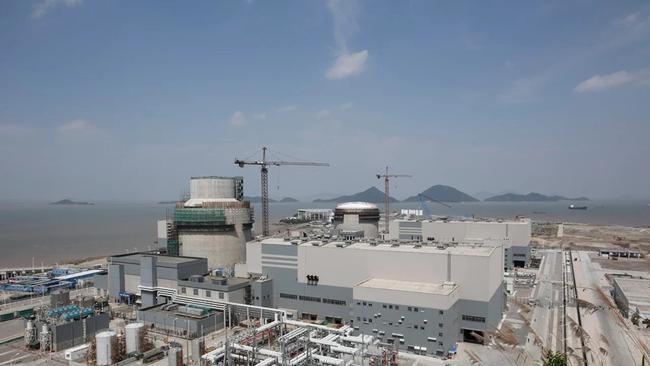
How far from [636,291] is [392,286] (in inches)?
969

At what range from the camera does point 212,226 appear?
47.2m

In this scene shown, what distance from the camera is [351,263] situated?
33750 mm

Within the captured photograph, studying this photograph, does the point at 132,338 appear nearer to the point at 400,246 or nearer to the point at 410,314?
the point at 410,314

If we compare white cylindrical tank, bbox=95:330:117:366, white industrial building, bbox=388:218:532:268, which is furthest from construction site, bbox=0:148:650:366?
white industrial building, bbox=388:218:532:268

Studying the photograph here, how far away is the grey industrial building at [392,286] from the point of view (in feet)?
91.4

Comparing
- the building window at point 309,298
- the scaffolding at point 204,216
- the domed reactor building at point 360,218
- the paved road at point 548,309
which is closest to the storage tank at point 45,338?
the building window at point 309,298

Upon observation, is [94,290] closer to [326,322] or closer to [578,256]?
[326,322]

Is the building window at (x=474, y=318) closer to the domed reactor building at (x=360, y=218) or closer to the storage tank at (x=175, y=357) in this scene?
the storage tank at (x=175, y=357)

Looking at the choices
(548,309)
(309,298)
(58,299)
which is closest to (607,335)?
(548,309)

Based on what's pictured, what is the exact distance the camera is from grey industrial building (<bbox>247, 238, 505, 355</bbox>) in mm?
27859

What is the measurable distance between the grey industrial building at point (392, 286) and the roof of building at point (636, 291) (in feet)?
36.0

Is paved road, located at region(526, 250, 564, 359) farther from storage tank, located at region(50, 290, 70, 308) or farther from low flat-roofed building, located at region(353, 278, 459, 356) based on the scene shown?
storage tank, located at region(50, 290, 70, 308)

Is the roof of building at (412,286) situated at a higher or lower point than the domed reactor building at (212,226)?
lower

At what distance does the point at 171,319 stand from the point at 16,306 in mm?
19785
